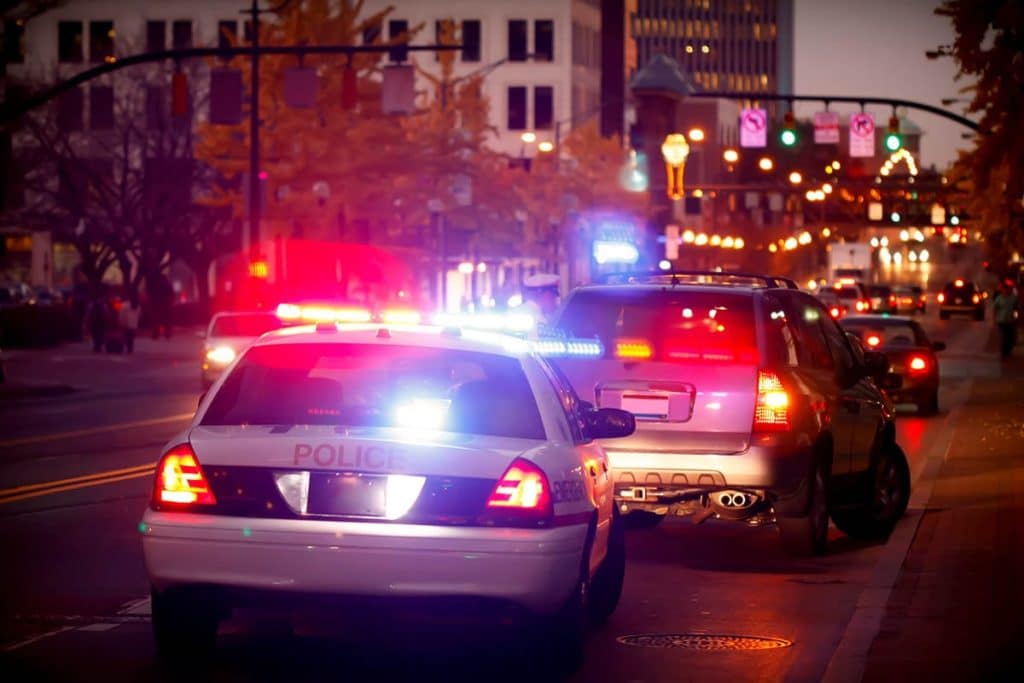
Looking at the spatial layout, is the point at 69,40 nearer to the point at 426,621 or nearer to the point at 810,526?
the point at 810,526

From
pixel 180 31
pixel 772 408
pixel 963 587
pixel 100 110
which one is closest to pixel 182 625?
pixel 963 587

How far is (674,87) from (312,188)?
64.4 metres

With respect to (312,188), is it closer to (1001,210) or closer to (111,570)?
(1001,210)

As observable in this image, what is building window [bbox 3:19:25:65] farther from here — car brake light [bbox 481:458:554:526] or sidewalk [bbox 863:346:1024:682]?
car brake light [bbox 481:458:554:526]

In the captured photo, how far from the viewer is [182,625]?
9.20 meters

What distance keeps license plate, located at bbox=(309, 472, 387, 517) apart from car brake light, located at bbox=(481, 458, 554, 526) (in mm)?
440

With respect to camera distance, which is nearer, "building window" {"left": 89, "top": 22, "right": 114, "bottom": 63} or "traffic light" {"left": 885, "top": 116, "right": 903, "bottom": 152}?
"traffic light" {"left": 885, "top": 116, "right": 903, "bottom": 152}

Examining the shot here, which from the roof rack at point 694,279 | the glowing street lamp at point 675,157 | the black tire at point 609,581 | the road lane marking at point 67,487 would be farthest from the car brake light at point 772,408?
the glowing street lamp at point 675,157

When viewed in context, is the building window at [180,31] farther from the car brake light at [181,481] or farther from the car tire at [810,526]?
the car brake light at [181,481]

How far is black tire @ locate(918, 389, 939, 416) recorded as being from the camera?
101 feet

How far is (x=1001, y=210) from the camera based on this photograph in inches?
1292

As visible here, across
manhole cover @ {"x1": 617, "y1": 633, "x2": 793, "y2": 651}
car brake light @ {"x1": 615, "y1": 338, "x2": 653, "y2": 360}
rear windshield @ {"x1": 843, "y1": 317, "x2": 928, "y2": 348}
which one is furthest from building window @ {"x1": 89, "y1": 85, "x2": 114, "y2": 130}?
manhole cover @ {"x1": 617, "y1": 633, "x2": 793, "y2": 651}

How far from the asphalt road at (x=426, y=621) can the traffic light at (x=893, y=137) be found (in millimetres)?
33749

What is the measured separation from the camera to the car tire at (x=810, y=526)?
45.1ft
